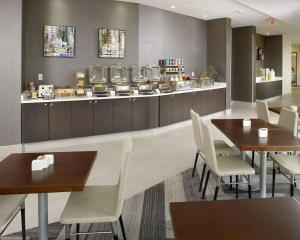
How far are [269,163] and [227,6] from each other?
4711 millimetres

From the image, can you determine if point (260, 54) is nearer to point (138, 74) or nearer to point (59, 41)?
point (138, 74)

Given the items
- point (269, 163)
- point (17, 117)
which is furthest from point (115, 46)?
point (269, 163)

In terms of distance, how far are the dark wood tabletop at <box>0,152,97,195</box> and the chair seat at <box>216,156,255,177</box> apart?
4.20ft

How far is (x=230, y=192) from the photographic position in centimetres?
405

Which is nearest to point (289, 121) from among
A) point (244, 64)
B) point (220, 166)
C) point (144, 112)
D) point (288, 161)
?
point (288, 161)

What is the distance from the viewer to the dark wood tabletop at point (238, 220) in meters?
1.47

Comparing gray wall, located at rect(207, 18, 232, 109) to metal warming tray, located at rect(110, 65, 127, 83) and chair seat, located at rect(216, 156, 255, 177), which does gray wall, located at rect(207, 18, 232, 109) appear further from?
chair seat, located at rect(216, 156, 255, 177)

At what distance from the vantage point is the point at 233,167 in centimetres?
344

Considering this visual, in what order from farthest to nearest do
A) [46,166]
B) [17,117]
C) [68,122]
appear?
[68,122], [17,117], [46,166]

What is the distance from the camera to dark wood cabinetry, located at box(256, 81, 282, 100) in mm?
13578

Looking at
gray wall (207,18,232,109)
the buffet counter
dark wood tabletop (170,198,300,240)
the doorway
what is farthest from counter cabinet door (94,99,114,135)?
the doorway

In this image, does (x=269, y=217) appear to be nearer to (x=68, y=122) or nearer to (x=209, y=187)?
(x=209, y=187)

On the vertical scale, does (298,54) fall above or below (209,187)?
above

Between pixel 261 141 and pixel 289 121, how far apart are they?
1.26 m
